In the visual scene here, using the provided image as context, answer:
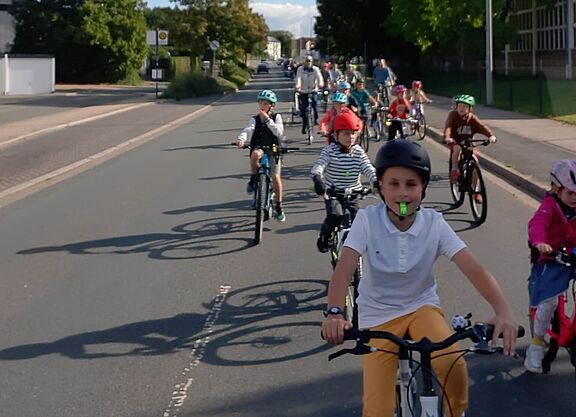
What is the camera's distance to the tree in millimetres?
72312

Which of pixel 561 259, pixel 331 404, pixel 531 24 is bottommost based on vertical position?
pixel 331 404

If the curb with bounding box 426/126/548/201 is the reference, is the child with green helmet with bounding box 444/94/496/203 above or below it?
above

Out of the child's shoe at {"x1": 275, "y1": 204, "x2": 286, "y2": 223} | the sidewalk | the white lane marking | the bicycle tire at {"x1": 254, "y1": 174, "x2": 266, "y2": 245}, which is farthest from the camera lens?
the sidewalk

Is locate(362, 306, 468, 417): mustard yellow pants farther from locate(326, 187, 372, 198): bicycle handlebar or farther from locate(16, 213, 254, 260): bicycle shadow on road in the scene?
locate(16, 213, 254, 260): bicycle shadow on road

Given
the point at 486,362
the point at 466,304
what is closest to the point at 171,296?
the point at 466,304

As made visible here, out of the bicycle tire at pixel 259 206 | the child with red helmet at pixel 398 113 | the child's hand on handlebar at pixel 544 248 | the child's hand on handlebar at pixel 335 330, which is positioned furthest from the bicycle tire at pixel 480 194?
the child's hand on handlebar at pixel 335 330

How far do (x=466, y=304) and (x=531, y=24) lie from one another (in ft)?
195

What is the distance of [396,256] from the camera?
12.8 feet

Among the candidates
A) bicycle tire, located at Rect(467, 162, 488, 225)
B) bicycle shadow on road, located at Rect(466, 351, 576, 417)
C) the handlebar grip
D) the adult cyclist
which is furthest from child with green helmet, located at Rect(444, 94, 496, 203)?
the adult cyclist

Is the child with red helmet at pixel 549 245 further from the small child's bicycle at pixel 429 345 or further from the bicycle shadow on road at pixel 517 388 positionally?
the small child's bicycle at pixel 429 345

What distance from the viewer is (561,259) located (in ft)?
18.0

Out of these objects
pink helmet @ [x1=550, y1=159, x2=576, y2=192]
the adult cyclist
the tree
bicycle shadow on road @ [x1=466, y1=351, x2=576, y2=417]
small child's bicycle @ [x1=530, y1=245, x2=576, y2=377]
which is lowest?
bicycle shadow on road @ [x1=466, y1=351, x2=576, y2=417]

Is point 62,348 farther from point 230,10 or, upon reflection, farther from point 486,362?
point 230,10

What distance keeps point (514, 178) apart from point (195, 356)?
32.8ft
